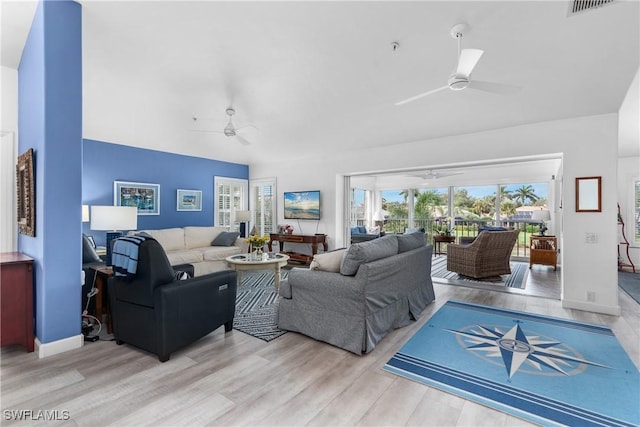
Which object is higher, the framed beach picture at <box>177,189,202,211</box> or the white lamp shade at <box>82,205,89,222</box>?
the framed beach picture at <box>177,189,202,211</box>

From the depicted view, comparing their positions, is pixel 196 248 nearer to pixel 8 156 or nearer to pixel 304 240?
pixel 304 240

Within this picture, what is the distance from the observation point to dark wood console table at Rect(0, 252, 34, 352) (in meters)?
2.51

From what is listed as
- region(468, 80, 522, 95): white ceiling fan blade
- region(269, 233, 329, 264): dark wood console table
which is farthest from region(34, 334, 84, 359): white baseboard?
region(269, 233, 329, 264): dark wood console table

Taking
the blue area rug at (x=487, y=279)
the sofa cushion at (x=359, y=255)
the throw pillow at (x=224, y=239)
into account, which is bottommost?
the blue area rug at (x=487, y=279)

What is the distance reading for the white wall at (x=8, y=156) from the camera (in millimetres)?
3357

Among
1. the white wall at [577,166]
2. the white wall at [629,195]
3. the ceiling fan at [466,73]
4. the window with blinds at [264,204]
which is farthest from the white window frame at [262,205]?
the white wall at [629,195]

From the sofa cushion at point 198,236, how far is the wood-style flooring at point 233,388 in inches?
133

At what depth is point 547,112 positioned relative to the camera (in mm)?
3992

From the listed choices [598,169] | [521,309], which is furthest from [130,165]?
[598,169]

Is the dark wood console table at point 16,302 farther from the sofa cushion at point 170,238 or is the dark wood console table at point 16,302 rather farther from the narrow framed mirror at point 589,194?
the narrow framed mirror at point 589,194

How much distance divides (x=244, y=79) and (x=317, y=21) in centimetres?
150

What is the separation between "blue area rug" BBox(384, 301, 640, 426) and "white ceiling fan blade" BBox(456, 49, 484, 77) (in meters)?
2.45

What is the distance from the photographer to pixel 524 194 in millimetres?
7941

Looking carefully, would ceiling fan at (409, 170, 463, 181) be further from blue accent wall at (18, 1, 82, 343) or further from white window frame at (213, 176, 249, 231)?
blue accent wall at (18, 1, 82, 343)
